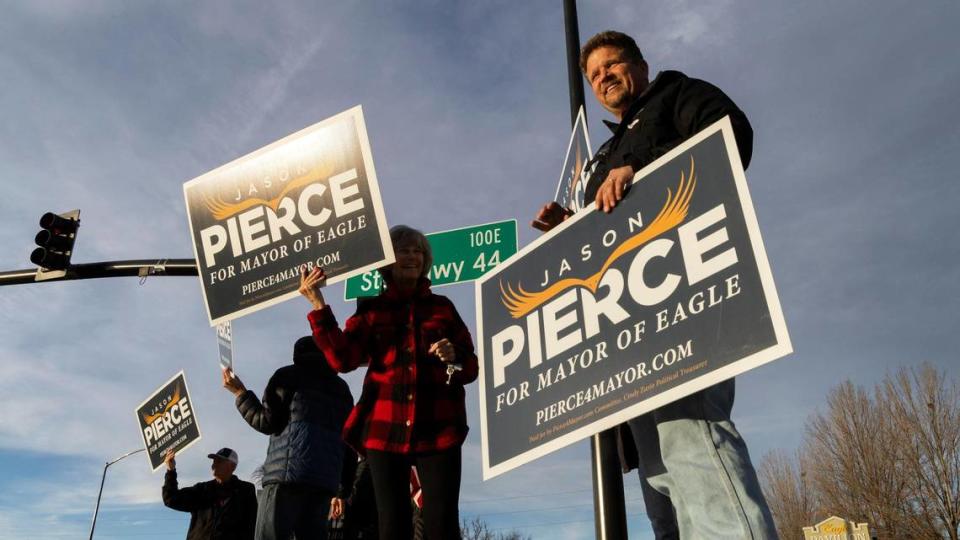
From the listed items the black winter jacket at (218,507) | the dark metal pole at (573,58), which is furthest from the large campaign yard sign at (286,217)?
the black winter jacket at (218,507)

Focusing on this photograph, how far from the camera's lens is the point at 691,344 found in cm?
184

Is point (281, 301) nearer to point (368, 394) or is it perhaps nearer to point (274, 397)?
point (368, 394)

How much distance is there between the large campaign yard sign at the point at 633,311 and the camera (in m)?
1.77

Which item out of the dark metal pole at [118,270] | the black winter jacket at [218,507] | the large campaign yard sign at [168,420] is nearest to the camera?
the black winter jacket at [218,507]

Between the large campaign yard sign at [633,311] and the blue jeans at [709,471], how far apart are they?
8 centimetres

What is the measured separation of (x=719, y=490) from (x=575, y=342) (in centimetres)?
74

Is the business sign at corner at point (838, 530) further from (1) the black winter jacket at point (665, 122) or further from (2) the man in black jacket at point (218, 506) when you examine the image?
(1) the black winter jacket at point (665, 122)

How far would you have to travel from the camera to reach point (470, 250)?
6445 mm

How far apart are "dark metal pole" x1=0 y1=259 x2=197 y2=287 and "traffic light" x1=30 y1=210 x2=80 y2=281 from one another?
129 millimetres

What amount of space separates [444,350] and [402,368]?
24cm

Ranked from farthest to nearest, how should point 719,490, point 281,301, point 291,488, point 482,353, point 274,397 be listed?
point 274,397
point 291,488
point 281,301
point 482,353
point 719,490

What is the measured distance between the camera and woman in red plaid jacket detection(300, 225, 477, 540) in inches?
104

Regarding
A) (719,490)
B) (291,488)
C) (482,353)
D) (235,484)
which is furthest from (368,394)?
(235,484)

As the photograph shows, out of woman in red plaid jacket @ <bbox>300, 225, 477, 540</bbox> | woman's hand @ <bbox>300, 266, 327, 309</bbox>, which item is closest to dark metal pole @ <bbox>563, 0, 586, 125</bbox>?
woman in red plaid jacket @ <bbox>300, 225, 477, 540</bbox>
